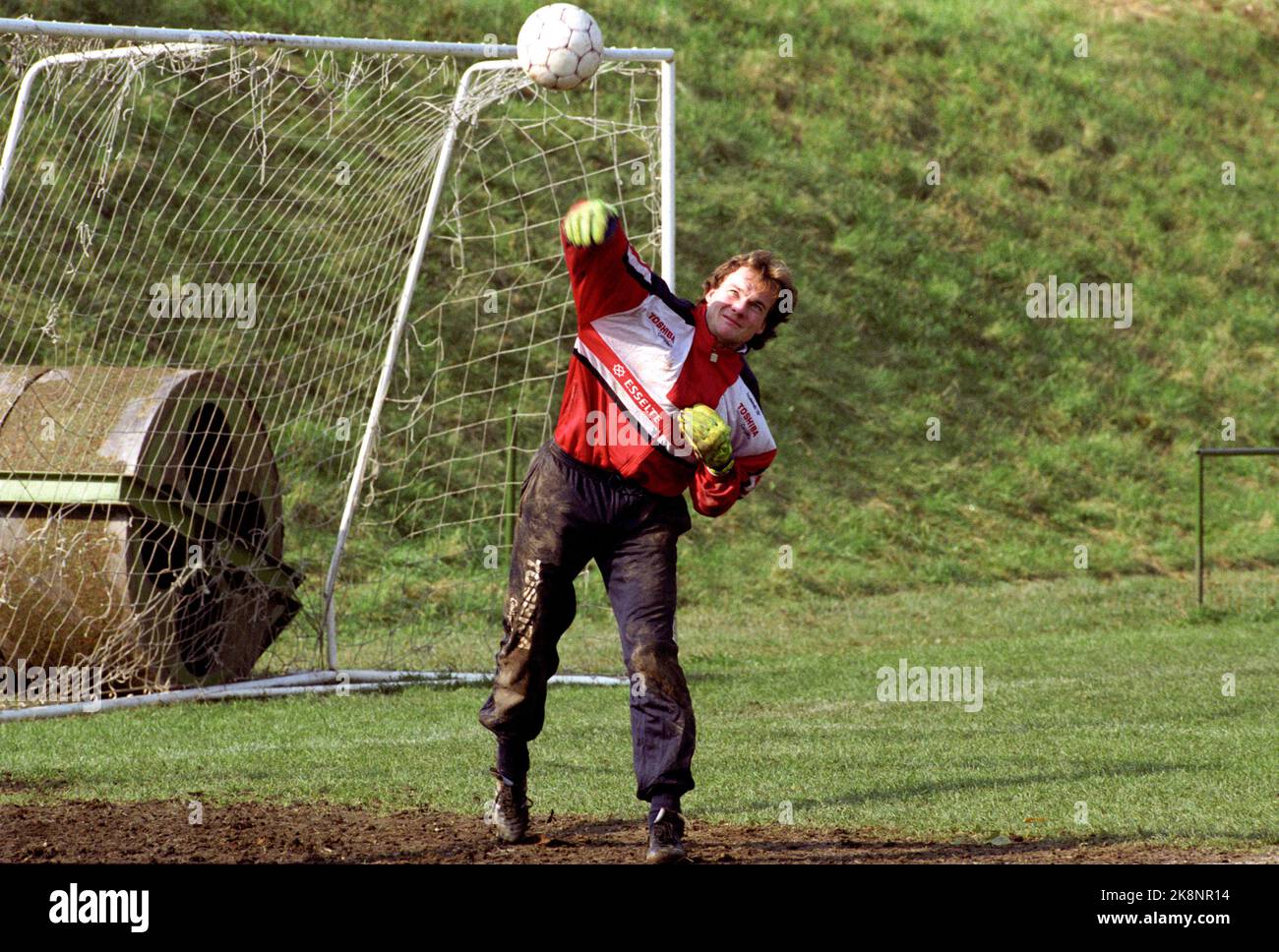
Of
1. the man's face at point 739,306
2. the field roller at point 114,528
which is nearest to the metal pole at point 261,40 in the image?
the field roller at point 114,528

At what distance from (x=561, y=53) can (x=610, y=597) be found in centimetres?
260

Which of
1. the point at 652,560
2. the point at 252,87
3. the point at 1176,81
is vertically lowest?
the point at 652,560

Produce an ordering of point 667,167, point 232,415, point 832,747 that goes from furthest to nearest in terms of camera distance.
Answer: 1. point 232,415
2. point 667,167
3. point 832,747

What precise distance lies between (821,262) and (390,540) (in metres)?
8.51

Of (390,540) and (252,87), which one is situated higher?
(252,87)

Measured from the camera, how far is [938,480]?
1945 cm

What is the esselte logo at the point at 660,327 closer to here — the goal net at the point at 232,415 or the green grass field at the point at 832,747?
the green grass field at the point at 832,747

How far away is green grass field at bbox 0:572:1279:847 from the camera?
6.65 m

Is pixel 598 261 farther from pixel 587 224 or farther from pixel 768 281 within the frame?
pixel 768 281

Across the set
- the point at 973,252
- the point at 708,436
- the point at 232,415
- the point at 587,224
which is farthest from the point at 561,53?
the point at 973,252

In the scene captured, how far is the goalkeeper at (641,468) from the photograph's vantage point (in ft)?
18.0

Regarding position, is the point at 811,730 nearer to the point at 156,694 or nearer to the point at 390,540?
the point at 156,694

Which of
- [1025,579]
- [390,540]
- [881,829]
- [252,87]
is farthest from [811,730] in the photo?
[1025,579]

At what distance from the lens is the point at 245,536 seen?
1091 centimetres
